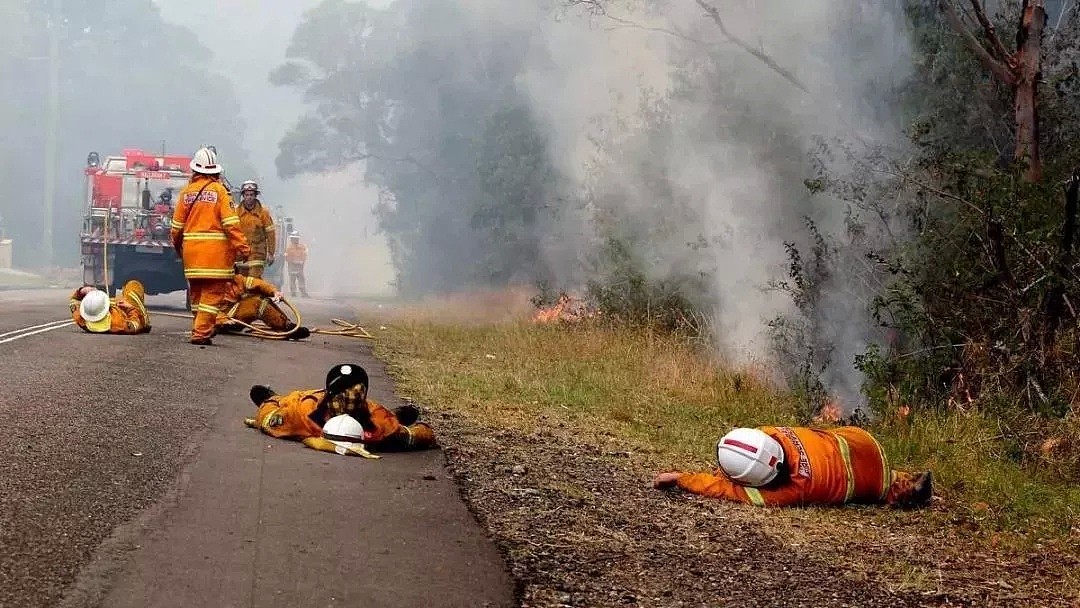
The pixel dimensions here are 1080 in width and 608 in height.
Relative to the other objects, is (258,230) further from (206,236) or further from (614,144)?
(614,144)

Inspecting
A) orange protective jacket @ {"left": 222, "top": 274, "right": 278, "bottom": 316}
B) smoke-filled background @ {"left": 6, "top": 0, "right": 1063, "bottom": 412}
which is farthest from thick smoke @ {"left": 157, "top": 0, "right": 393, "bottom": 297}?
orange protective jacket @ {"left": 222, "top": 274, "right": 278, "bottom": 316}

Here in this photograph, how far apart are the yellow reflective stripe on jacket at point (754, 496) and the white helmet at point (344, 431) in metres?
2.02

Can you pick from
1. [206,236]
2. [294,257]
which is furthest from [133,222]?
[294,257]

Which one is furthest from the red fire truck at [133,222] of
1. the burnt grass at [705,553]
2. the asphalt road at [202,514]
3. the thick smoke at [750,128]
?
the burnt grass at [705,553]

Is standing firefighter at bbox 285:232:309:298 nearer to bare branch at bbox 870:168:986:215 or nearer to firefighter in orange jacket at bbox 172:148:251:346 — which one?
firefighter in orange jacket at bbox 172:148:251:346

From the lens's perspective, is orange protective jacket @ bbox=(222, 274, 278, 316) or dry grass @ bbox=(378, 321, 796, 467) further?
orange protective jacket @ bbox=(222, 274, 278, 316)

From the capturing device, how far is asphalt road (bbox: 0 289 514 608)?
4285mm

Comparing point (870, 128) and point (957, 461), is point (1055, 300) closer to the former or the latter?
point (957, 461)

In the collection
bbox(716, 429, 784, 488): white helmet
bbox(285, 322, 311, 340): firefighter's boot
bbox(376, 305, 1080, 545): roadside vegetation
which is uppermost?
bbox(716, 429, 784, 488): white helmet

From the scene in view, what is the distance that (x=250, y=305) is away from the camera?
45.3ft

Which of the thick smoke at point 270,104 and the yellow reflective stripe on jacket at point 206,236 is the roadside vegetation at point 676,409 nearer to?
the yellow reflective stripe on jacket at point 206,236

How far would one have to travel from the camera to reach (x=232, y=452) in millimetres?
6754

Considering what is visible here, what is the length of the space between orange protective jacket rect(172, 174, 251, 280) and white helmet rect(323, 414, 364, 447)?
585 centimetres

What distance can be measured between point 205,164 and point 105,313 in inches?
70.0
